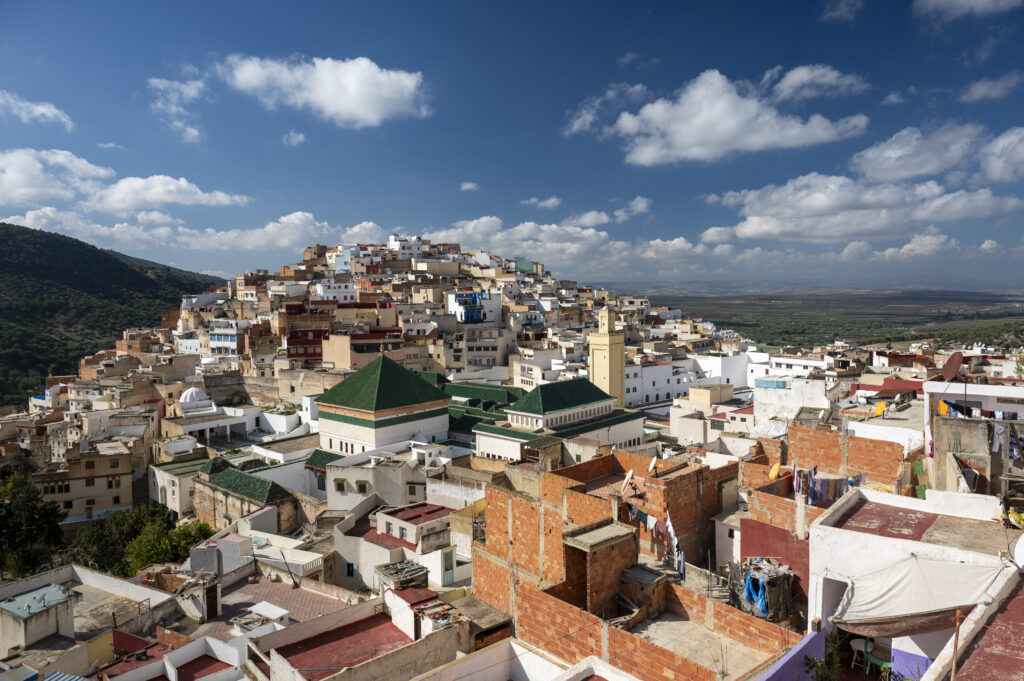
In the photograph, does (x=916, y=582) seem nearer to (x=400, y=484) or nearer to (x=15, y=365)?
(x=400, y=484)

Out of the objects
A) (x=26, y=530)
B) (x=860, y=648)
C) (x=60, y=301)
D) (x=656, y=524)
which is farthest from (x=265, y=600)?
(x=60, y=301)

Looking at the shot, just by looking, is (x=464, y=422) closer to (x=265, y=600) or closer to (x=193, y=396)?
(x=265, y=600)

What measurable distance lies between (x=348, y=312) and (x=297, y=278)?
67.7ft

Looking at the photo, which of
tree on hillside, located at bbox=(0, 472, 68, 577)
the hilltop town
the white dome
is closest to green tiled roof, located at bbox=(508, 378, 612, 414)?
the hilltop town

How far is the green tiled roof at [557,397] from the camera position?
22841 mm

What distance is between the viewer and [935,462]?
9.25 m

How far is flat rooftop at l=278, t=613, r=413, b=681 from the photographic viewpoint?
22.3ft

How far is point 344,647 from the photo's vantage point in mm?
7172

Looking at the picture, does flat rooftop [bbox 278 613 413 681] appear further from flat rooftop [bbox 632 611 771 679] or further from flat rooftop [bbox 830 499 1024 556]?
flat rooftop [bbox 830 499 1024 556]

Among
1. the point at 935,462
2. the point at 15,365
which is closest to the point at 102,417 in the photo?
the point at 15,365

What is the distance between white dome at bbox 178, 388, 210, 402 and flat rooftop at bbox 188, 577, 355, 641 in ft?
66.2

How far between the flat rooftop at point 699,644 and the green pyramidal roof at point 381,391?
17600 mm

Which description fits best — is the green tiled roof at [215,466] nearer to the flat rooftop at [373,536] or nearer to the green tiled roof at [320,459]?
the green tiled roof at [320,459]

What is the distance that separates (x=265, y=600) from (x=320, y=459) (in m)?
10.3
